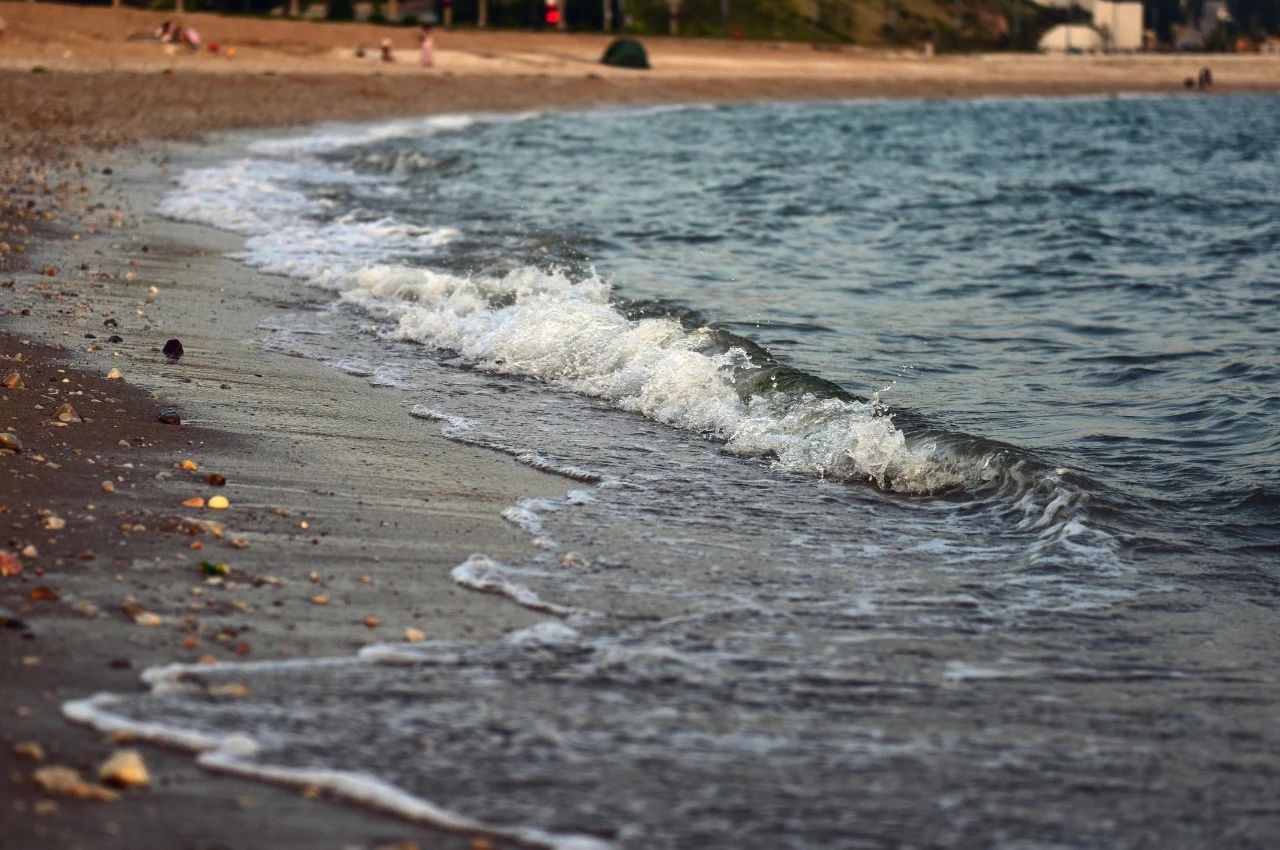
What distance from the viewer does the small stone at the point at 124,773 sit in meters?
3.43

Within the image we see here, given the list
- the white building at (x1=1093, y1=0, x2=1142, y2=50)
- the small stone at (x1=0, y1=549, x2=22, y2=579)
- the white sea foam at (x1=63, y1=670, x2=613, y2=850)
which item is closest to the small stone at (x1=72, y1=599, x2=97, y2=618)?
the small stone at (x1=0, y1=549, x2=22, y2=579)

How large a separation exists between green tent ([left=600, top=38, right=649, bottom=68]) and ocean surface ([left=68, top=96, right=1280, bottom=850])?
37.2 metres

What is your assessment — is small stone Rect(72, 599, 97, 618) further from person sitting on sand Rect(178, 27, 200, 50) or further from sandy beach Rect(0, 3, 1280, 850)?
person sitting on sand Rect(178, 27, 200, 50)

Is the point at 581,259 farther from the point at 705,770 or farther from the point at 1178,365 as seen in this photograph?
the point at 705,770

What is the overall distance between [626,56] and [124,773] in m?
51.4

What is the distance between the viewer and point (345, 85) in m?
38.7

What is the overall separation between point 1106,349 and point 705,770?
7.80 meters

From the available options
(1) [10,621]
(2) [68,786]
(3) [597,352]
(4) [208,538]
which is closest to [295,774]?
(2) [68,786]

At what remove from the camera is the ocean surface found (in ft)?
12.3

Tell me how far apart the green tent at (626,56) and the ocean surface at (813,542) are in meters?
37.2

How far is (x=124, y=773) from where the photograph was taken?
11.3 feet

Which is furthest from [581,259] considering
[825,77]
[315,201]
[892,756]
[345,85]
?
[825,77]

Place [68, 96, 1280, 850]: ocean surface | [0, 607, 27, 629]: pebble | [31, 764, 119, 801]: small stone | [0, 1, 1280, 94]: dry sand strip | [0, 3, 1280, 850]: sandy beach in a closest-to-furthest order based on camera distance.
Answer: [31, 764, 119, 801]: small stone, [0, 3, 1280, 850]: sandy beach, [68, 96, 1280, 850]: ocean surface, [0, 607, 27, 629]: pebble, [0, 1, 1280, 94]: dry sand strip

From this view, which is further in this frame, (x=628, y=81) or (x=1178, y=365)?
(x=628, y=81)
